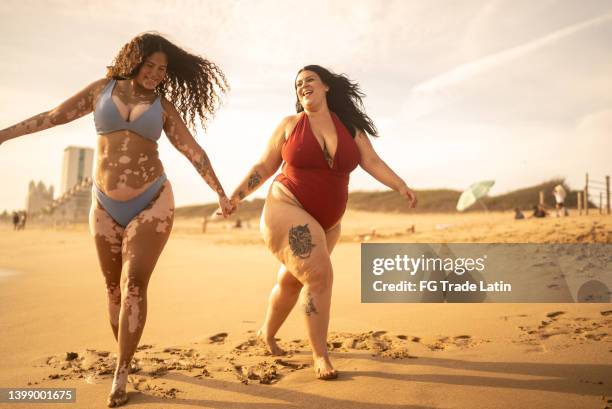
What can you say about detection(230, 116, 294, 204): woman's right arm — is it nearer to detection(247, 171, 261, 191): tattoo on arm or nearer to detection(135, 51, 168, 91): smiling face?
detection(247, 171, 261, 191): tattoo on arm

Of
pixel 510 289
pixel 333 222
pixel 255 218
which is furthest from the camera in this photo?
pixel 255 218

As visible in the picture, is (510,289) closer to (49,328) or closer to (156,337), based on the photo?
(156,337)

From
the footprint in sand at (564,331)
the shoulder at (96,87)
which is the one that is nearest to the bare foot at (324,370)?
the footprint in sand at (564,331)

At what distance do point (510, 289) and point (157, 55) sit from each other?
17.1 ft

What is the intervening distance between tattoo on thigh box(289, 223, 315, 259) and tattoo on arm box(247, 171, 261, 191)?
2.20 ft

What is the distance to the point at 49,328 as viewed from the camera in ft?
15.3

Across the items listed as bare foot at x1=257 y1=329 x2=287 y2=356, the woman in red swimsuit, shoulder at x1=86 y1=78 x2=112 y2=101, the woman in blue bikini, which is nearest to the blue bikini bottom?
the woman in blue bikini

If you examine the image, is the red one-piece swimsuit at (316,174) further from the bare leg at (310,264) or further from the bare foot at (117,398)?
the bare foot at (117,398)

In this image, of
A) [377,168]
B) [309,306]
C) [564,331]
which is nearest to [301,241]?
[309,306]

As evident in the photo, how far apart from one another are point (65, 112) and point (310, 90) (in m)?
1.82

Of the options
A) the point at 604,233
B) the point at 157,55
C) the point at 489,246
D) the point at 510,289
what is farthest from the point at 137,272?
the point at 604,233

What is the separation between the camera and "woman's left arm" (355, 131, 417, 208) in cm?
372

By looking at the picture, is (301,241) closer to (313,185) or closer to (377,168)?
(313,185)

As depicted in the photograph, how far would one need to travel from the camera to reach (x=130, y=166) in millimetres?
2947
